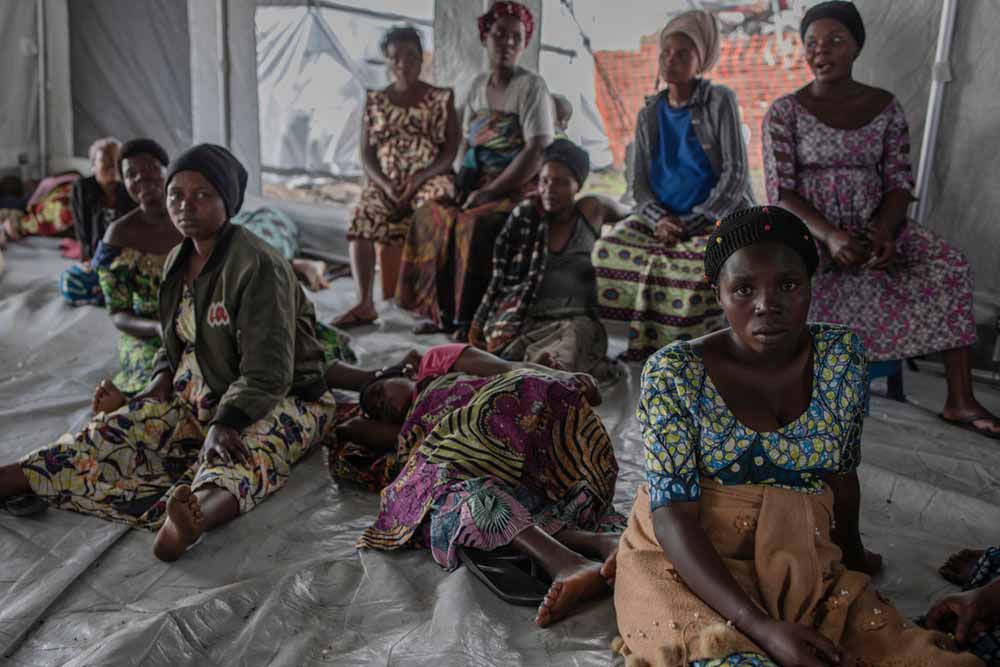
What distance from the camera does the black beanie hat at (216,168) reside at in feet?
9.02

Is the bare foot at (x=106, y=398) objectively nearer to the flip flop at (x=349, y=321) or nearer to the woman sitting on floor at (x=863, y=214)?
the flip flop at (x=349, y=321)

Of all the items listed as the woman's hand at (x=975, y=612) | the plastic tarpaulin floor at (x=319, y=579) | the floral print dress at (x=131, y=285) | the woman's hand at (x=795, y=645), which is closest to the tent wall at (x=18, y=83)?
the floral print dress at (x=131, y=285)

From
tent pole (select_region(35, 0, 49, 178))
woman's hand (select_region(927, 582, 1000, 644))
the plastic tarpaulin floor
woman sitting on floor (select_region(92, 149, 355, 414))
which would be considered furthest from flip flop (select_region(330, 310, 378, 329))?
tent pole (select_region(35, 0, 49, 178))

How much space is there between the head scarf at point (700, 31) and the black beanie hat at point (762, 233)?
2.64 metres

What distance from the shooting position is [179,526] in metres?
2.29

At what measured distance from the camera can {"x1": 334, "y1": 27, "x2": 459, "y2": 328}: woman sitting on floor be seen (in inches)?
195

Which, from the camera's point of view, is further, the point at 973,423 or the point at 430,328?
the point at 430,328

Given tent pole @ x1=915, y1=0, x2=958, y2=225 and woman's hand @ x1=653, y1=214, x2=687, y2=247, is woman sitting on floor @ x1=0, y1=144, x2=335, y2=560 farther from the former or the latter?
tent pole @ x1=915, y1=0, x2=958, y2=225

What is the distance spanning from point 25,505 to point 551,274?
2.28 m

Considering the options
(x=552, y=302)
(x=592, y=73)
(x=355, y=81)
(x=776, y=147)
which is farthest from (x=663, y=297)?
(x=355, y=81)

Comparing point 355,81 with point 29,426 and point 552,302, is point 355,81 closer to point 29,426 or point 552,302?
point 552,302

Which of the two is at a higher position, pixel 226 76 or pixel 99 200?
pixel 226 76

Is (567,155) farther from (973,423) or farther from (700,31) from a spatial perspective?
(973,423)

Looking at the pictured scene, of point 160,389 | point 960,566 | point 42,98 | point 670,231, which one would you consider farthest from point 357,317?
point 42,98
